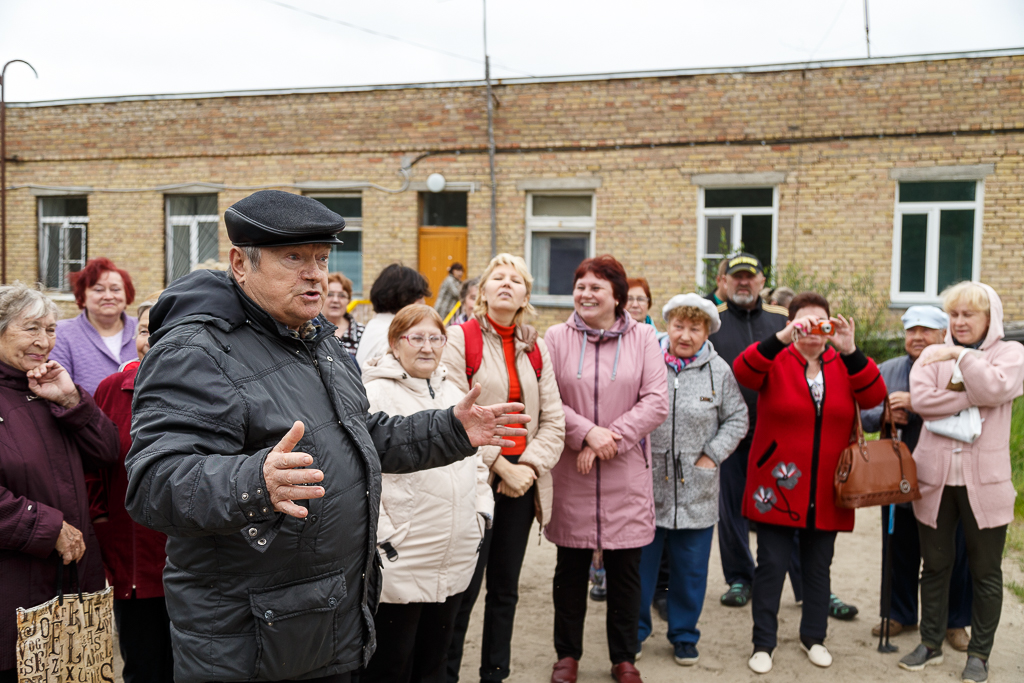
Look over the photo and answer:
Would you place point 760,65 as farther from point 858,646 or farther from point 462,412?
point 462,412

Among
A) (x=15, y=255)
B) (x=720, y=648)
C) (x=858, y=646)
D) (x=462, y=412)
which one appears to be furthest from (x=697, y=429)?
(x=15, y=255)

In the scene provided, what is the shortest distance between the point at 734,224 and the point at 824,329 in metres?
8.77

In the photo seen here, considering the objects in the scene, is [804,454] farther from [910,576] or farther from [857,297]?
[857,297]

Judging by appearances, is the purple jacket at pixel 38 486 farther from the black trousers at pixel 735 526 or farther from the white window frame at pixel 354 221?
the white window frame at pixel 354 221

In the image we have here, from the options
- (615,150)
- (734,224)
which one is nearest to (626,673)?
(734,224)

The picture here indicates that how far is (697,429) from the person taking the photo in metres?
4.11

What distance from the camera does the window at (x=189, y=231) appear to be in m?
14.3

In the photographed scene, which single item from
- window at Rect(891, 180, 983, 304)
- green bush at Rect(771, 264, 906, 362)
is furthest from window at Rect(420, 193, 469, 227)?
window at Rect(891, 180, 983, 304)

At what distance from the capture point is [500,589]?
3572 mm

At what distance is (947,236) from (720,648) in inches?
380

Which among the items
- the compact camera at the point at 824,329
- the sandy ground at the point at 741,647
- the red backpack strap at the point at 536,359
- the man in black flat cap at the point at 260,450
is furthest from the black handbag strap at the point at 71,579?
the compact camera at the point at 824,329

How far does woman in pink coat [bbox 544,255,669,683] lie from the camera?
3.69m

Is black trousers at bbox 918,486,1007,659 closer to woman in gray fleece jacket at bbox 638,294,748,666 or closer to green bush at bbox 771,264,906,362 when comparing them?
woman in gray fleece jacket at bbox 638,294,748,666

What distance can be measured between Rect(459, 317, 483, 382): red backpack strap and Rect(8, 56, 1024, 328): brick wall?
29.5ft
